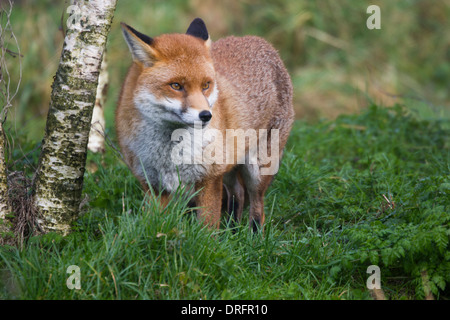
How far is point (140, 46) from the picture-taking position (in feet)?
12.5

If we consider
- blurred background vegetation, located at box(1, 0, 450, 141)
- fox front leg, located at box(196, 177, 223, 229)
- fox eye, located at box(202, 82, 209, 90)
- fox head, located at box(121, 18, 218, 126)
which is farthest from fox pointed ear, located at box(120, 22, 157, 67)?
blurred background vegetation, located at box(1, 0, 450, 141)

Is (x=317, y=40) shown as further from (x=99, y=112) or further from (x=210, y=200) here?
(x=210, y=200)

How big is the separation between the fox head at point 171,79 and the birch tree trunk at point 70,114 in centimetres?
28

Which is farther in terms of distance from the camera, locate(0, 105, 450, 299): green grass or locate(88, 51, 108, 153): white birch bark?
locate(88, 51, 108, 153): white birch bark

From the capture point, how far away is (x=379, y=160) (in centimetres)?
555

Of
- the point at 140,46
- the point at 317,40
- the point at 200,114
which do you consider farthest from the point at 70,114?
the point at 317,40

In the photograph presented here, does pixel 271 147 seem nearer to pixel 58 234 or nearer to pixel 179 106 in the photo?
pixel 179 106

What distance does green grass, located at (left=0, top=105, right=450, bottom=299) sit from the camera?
3086 millimetres

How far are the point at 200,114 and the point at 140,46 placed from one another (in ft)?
2.54

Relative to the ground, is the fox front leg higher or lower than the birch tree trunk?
lower

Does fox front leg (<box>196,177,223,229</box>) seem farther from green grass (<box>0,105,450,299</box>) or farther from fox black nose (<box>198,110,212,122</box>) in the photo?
fox black nose (<box>198,110,212,122</box>)

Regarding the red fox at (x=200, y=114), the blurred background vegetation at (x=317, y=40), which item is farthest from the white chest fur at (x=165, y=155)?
the blurred background vegetation at (x=317, y=40)

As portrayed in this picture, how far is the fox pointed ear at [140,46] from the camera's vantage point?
3.77 meters
